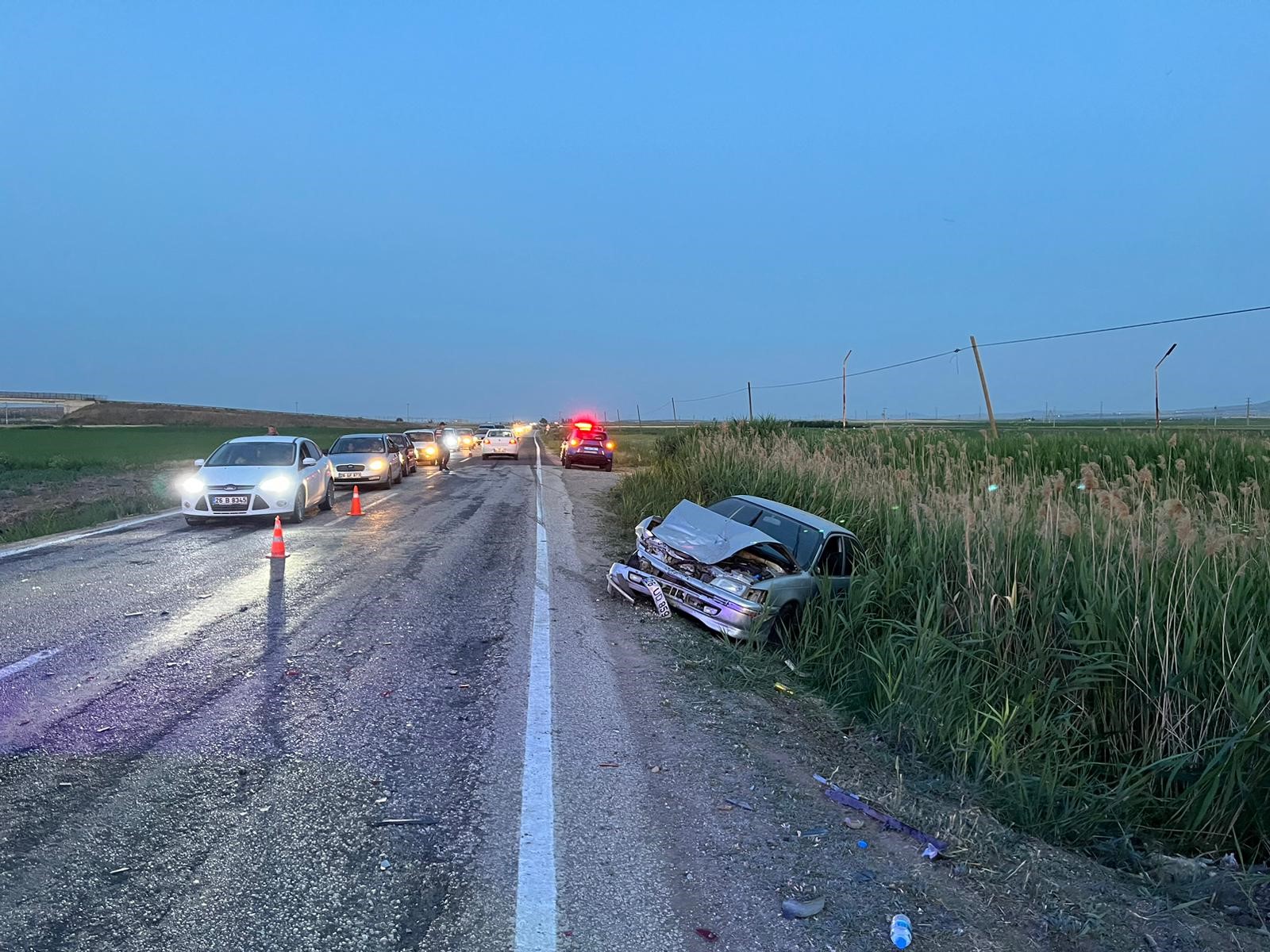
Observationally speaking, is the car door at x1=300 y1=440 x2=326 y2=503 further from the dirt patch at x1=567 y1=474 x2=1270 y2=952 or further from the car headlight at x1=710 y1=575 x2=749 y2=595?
the dirt patch at x1=567 y1=474 x2=1270 y2=952

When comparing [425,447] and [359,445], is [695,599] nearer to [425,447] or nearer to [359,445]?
[359,445]

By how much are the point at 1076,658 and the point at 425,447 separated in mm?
32288

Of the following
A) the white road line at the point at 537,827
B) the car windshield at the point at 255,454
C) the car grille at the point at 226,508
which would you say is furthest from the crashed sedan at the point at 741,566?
the car windshield at the point at 255,454

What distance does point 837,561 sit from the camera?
8359mm

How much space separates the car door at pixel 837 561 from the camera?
7941 millimetres

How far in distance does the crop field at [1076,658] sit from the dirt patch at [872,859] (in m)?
0.46

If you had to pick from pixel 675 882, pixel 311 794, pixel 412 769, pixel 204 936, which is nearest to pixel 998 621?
pixel 675 882

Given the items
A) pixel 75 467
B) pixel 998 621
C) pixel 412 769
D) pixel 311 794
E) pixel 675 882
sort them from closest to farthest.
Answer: pixel 675 882 → pixel 311 794 → pixel 412 769 → pixel 998 621 → pixel 75 467

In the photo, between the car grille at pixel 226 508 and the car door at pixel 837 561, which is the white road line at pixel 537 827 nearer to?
the car door at pixel 837 561

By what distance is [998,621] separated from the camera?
6.05m

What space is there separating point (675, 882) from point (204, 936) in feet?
5.85

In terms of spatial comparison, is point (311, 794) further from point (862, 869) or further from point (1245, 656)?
point (1245, 656)

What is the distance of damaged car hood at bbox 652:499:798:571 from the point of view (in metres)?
8.03

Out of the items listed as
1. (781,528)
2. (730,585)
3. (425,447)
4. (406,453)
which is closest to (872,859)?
(730,585)
